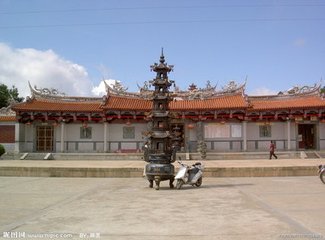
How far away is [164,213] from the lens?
7.96m

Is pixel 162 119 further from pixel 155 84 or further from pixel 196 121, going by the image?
pixel 196 121

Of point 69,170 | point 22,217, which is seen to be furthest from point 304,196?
point 69,170

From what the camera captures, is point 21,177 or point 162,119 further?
point 21,177

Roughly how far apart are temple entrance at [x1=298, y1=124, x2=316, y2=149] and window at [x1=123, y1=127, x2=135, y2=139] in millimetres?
13683

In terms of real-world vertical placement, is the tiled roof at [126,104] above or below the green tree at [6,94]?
below

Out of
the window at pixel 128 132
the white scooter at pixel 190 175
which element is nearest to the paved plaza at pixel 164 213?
the white scooter at pixel 190 175

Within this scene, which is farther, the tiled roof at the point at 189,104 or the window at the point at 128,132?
the window at the point at 128,132

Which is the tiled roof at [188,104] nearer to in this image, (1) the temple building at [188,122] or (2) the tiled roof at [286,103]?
(1) the temple building at [188,122]

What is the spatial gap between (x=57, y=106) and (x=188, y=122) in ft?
35.1

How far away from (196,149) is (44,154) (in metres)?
11.8

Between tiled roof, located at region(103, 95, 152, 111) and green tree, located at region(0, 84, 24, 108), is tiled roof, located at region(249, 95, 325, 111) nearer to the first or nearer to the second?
tiled roof, located at region(103, 95, 152, 111)

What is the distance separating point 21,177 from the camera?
16797 millimetres

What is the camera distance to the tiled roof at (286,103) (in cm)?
3006

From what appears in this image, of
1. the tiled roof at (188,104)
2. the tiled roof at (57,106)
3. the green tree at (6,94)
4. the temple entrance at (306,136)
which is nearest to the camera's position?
the tiled roof at (57,106)
